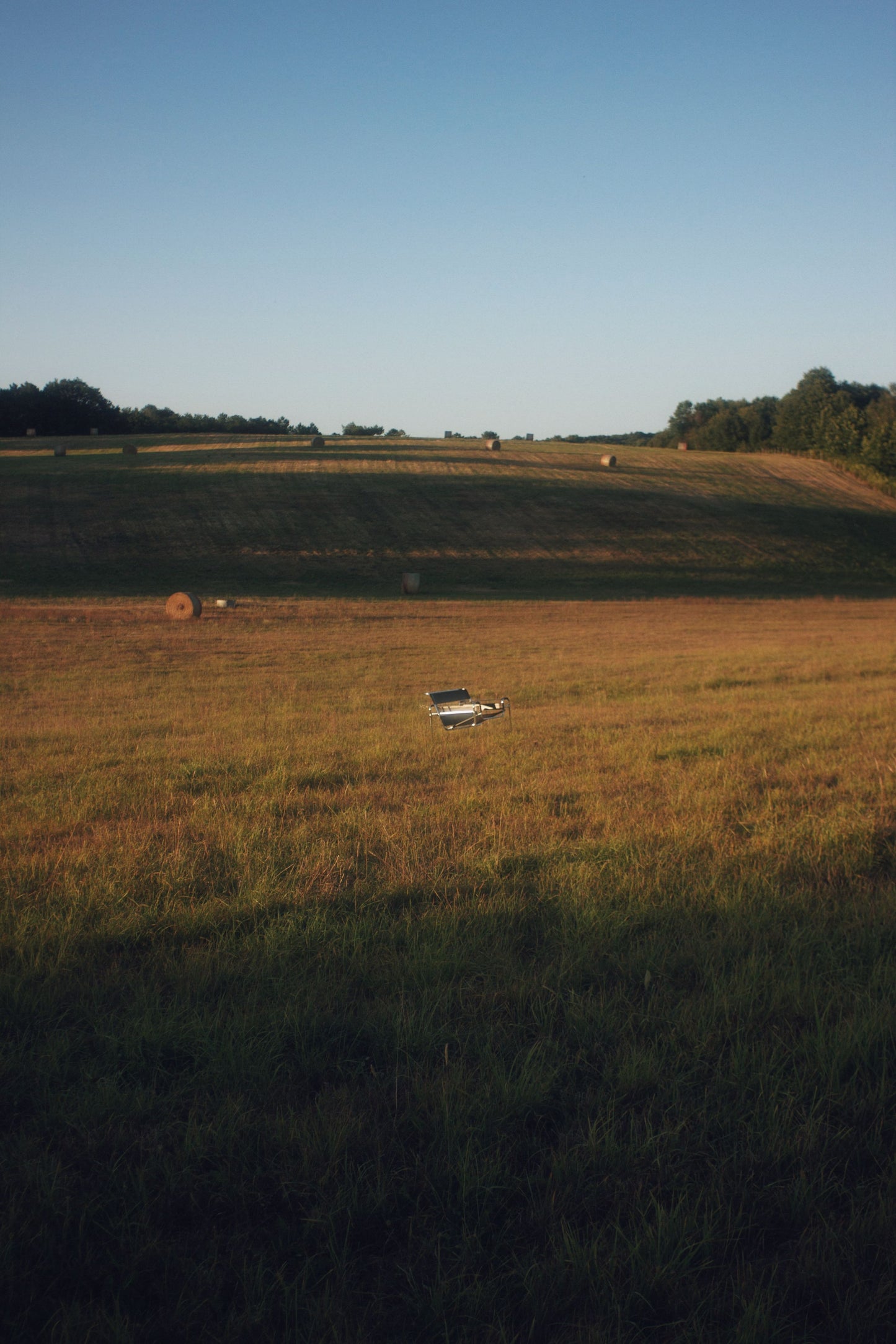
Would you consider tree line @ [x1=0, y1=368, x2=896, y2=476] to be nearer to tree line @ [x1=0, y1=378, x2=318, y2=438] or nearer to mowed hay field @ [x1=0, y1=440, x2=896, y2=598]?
tree line @ [x1=0, y1=378, x2=318, y2=438]

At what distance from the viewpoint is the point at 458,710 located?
998cm

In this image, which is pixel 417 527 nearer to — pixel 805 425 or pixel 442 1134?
pixel 442 1134

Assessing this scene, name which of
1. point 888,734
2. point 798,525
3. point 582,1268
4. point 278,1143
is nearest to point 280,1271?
point 278,1143

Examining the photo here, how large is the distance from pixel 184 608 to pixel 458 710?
17286mm

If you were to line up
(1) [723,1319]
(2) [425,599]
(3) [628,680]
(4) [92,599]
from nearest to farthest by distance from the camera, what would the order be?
(1) [723,1319] < (3) [628,680] < (4) [92,599] < (2) [425,599]

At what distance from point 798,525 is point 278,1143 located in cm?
5564

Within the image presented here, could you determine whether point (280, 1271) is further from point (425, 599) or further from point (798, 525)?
point (798, 525)

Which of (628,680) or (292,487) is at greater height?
(292,487)

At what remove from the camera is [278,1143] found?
2920 millimetres

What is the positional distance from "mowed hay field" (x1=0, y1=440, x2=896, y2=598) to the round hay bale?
628cm

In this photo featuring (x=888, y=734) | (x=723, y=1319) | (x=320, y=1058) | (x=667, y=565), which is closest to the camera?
(x=723, y=1319)

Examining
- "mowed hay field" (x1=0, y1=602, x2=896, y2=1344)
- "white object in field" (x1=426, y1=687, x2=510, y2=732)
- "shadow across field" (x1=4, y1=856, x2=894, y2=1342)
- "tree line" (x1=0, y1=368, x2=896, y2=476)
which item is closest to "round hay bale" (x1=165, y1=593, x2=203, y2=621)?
"white object in field" (x1=426, y1=687, x2=510, y2=732)

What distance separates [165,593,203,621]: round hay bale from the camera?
2511 centimetres

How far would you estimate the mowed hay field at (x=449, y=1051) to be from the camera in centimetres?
245
